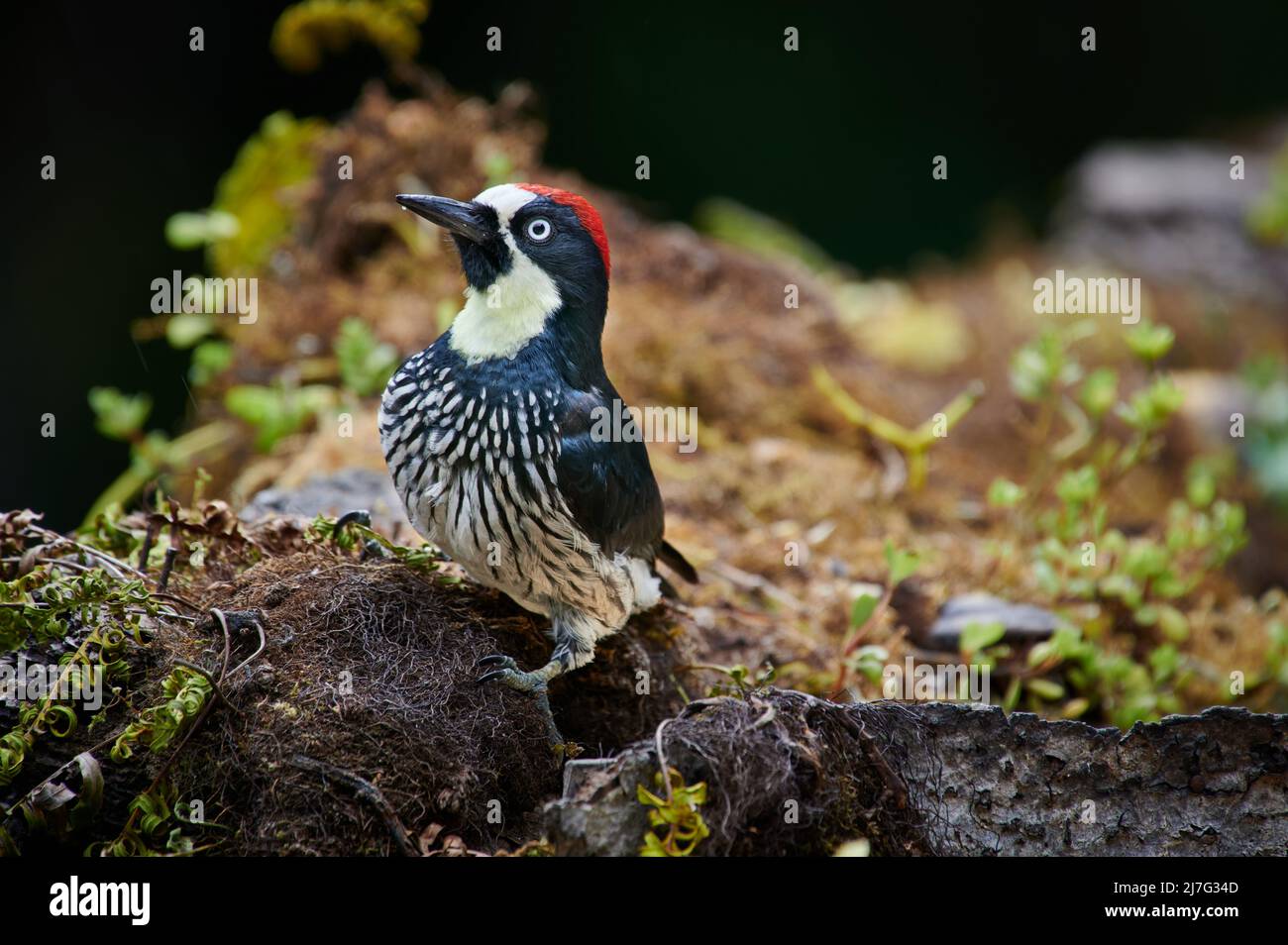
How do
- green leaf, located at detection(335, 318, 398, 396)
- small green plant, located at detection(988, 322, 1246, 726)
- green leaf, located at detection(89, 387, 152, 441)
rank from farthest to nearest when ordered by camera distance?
green leaf, located at detection(335, 318, 398, 396)
green leaf, located at detection(89, 387, 152, 441)
small green plant, located at detection(988, 322, 1246, 726)

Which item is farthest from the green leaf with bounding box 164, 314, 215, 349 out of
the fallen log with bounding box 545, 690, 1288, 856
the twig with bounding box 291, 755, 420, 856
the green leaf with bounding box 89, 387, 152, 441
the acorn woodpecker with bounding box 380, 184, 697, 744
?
the fallen log with bounding box 545, 690, 1288, 856

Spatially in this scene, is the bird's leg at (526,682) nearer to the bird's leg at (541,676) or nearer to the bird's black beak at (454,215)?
the bird's leg at (541,676)

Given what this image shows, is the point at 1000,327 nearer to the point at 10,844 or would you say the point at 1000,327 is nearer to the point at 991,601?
the point at 991,601

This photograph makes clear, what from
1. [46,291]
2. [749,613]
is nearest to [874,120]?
[46,291]

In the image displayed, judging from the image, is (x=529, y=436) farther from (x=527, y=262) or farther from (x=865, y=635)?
(x=865, y=635)

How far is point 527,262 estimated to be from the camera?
268 cm

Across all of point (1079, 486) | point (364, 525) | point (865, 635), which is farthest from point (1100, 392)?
point (364, 525)

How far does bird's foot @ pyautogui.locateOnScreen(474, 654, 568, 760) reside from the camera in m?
2.44

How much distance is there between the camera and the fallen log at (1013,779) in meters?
2.22

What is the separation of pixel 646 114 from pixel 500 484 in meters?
6.21

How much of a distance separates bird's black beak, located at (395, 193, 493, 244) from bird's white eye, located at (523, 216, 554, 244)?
87 millimetres

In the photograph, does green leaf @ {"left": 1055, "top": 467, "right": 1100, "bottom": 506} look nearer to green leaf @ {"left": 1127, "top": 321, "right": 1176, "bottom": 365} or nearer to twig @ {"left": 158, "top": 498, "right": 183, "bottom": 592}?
green leaf @ {"left": 1127, "top": 321, "right": 1176, "bottom": 365}

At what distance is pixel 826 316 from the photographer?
561 cm

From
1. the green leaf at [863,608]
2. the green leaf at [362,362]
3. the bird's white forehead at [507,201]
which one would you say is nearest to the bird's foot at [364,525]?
the bird's white forehead at [507,201]
